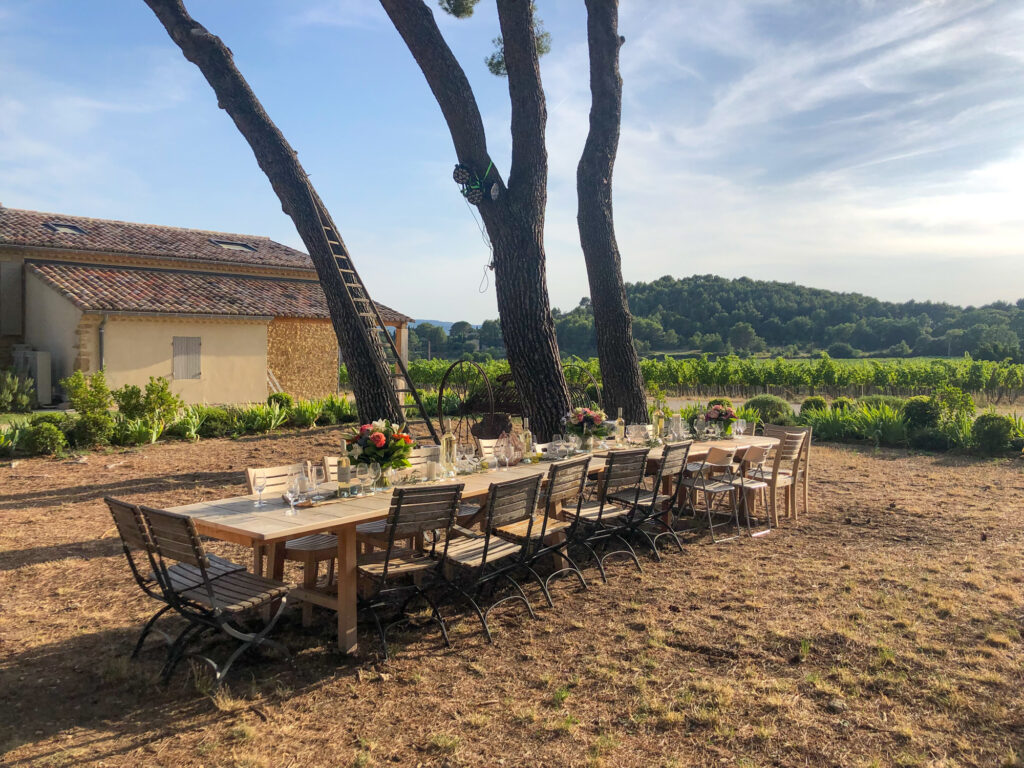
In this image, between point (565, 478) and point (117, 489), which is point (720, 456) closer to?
point (565, 478)

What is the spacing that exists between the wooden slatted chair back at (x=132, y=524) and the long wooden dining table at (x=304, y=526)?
0.86 ft

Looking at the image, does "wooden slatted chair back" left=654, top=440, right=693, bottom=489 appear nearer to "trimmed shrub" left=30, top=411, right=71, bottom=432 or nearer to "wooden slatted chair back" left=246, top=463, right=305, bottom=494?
"wooden slatted chair back" left=246, top=463, right=305, bottom=494

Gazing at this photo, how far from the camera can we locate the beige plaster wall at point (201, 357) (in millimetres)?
16047

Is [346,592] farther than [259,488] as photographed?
No

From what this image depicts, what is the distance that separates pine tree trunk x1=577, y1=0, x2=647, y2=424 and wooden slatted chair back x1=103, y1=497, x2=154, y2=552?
6.17 meters

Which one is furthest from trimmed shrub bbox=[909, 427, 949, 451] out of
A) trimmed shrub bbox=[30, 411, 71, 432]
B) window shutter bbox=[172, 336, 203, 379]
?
window shutter bbox=[172, 336, 203, 379]

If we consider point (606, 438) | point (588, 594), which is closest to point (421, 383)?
point (606, 438)

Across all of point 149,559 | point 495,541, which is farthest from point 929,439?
point 149,559

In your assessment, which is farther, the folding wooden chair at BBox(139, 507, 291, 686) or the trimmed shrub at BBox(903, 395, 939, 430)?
the trimmed shrub at BBox(903, 395, 939, 430)

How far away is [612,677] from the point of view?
350cm

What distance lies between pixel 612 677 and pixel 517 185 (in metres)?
5.38

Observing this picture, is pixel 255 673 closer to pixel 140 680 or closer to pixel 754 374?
pixel 140 680

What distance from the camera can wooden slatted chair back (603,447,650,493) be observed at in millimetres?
4945

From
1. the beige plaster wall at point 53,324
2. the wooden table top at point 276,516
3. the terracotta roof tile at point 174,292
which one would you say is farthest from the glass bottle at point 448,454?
the beige plaster wall at point 53,324
